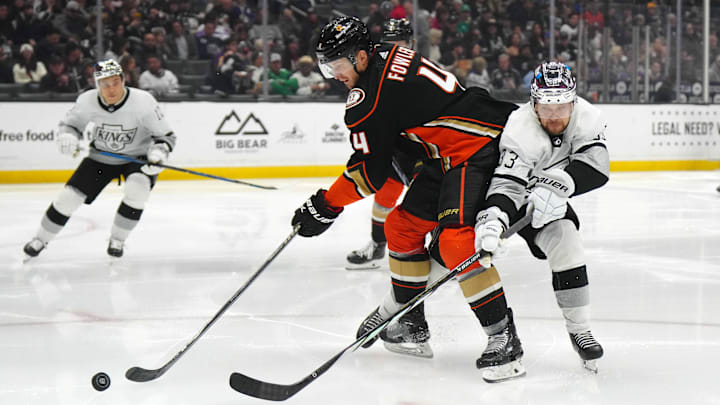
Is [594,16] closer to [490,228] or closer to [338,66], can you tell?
[338,66]

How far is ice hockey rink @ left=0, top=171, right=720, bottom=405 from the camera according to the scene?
2.14 m

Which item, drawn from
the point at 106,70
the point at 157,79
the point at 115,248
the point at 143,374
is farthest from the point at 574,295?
the point at 157,79

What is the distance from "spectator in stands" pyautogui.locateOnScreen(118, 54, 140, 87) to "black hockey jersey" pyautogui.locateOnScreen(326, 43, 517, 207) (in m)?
6.19

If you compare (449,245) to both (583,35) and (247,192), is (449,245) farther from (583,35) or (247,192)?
(583,35)

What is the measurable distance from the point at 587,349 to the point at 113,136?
2.88 m

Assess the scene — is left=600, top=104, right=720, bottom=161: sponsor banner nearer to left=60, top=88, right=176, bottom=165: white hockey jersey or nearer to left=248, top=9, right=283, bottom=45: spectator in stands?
left=248, top=9, right=283, bottom=45: spectator in stands

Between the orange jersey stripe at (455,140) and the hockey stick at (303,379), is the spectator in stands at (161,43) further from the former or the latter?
the hockey stick at (303,379)

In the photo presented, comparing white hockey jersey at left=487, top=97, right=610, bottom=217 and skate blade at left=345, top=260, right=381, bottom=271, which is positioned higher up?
white hockey jersey at left=487, top=97, right=610, bottom=217

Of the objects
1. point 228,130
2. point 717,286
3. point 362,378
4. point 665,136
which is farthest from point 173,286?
point 665,136

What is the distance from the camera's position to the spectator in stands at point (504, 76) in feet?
31.2

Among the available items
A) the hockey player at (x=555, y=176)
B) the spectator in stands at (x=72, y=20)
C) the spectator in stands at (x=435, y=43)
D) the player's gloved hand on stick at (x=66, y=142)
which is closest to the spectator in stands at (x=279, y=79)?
the spectator in stands at (x=435, y=43)

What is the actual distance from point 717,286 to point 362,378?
188 centimetres

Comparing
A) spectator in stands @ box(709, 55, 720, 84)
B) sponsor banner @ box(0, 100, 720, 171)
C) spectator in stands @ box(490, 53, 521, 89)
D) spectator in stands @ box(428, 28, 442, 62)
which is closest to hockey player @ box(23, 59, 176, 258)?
sponsor banner @ box(0, 100, 720, 171)

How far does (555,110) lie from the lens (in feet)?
7.01
